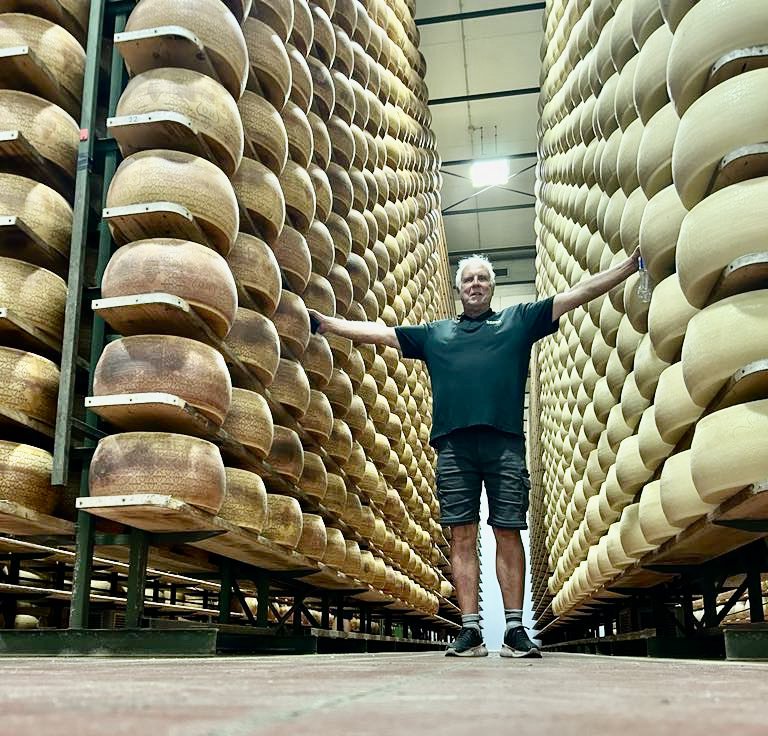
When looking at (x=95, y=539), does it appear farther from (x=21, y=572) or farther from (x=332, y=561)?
(x=21, y=572)

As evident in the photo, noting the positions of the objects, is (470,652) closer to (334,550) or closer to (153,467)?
(153,467)

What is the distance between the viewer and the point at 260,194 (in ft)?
11.9

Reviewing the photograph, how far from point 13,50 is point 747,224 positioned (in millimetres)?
2399

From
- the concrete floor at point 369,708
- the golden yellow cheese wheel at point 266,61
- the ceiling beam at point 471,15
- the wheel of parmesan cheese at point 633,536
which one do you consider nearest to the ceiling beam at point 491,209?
the ceiling beam at point 471,15

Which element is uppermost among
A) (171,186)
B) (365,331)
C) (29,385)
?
(171,186)

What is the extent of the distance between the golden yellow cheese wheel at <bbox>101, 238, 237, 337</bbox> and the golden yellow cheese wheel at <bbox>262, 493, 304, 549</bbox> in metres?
1.03

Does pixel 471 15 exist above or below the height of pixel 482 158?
above

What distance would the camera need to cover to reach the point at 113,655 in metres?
2.77

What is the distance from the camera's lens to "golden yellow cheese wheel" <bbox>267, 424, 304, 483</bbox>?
156 inches

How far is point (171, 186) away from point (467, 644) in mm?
1852

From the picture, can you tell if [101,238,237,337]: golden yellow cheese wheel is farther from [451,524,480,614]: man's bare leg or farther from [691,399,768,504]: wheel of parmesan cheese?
[691,399,768,504]: wheel of parmesan cheese

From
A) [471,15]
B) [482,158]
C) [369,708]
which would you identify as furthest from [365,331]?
[482,158]

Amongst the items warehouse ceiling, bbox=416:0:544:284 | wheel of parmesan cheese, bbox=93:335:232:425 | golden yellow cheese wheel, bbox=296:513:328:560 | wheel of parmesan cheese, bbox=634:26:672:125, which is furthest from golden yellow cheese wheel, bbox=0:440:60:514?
warehouse ceiling, bbox=416:0:544:284

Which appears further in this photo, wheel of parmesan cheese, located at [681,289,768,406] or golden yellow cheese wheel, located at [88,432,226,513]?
golden yellow cheese wheel, located at [88,432,226,513]
